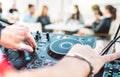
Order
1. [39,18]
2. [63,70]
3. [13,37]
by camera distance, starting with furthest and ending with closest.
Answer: [39,18] → [13,37] → [63,70]

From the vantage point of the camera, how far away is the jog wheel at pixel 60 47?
681mm

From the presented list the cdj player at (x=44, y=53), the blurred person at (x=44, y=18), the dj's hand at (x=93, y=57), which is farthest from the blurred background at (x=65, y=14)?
the dj's hand at (x=93, y=57)

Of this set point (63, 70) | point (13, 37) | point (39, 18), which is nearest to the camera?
point (63, 70)

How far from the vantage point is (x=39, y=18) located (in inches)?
232

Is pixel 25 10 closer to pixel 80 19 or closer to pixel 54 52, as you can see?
pixel 80 19

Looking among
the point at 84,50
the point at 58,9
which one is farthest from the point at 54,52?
Result: the point at 58,9

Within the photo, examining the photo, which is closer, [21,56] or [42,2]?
[21,56]

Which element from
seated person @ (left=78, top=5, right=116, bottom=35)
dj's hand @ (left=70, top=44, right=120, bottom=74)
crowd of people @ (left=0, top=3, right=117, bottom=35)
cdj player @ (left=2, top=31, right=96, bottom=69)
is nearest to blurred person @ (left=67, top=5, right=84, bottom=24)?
crowd of people @ (left=0, top=3, right=117, bottom=35)

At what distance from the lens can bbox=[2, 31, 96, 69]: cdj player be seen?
64 centimetres

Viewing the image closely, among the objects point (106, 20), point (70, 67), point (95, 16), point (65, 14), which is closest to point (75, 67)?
point (70, 67)

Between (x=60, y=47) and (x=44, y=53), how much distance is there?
5 cm

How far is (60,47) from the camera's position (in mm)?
721

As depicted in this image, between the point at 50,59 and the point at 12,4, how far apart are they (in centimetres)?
597

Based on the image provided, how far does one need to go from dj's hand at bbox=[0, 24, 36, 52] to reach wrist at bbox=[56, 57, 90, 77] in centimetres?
17
